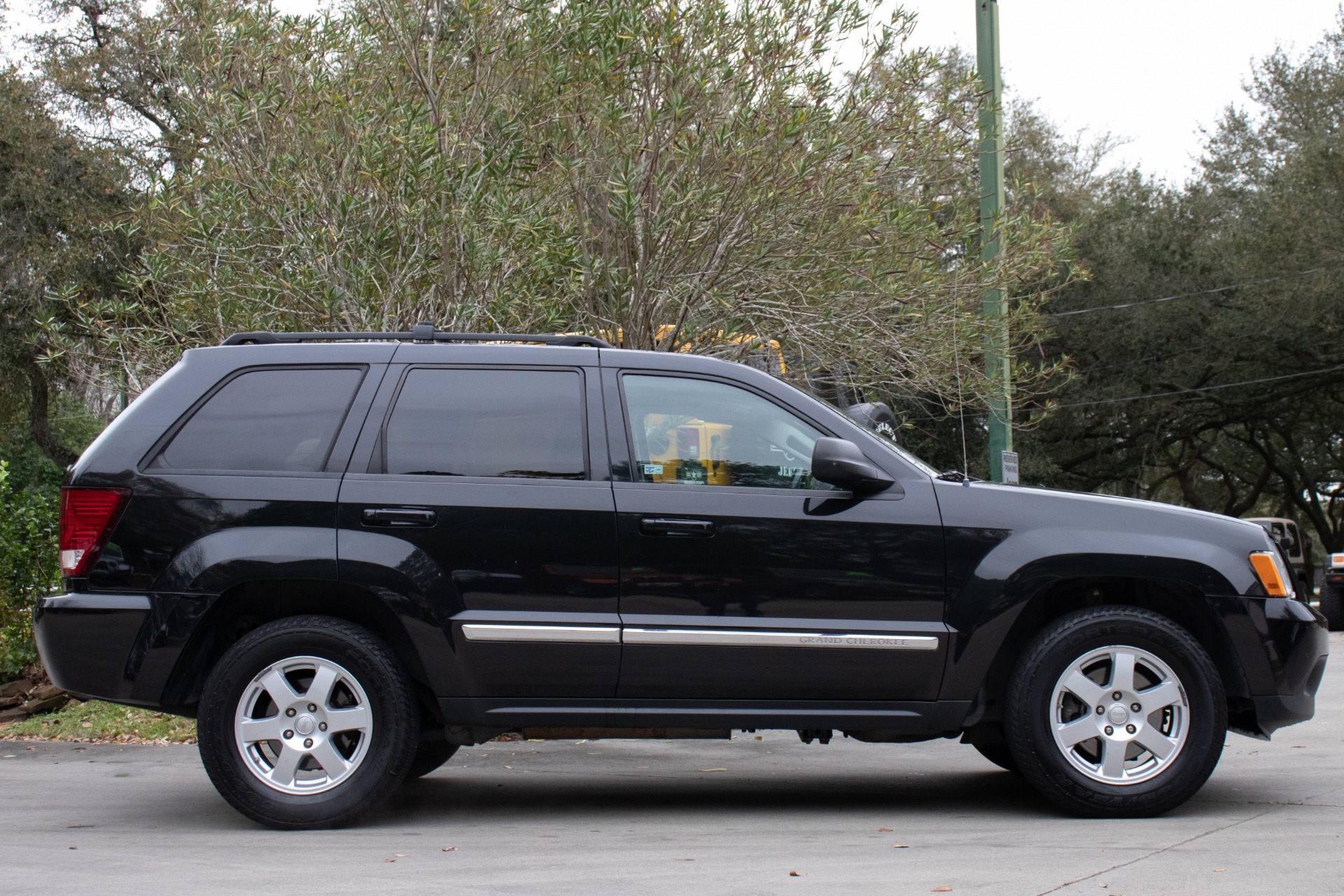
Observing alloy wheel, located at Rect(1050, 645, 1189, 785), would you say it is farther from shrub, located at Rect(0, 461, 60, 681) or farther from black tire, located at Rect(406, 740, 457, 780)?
shrub, located at Rect(0, 461, 60, 681)

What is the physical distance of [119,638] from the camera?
5426mm

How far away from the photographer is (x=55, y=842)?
5430 mm

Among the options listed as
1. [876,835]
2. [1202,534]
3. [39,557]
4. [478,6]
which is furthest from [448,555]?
[39,557]

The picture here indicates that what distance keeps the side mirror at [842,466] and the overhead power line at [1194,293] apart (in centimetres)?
2447

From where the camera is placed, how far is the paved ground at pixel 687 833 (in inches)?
182

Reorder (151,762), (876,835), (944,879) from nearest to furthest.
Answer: (944,879) < (876,835) < (151,762)

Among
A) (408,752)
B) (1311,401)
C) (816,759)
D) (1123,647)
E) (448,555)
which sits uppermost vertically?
(1311,401)

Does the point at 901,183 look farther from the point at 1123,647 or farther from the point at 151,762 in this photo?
the point at 151,762

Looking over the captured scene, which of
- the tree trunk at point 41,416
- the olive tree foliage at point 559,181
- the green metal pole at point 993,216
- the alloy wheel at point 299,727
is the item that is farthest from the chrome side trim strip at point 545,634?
the tree trunk at point 41,416

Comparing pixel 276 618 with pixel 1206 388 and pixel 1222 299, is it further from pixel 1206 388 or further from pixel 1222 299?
pixel 1206 388

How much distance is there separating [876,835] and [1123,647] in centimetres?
125

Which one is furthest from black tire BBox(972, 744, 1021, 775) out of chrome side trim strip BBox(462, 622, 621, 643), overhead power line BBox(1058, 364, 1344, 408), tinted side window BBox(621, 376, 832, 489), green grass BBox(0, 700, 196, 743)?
overhead power line BBox(1058, 364, 1344, 408)

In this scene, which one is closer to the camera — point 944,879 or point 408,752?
point 944,879

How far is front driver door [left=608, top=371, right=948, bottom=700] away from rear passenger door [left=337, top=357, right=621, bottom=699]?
129 millimetres
